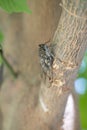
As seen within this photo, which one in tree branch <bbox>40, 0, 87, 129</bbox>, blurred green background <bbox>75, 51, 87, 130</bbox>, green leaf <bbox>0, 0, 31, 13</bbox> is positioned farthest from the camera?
blurred green background <bbox>75, 51, 87, 130</bbox>

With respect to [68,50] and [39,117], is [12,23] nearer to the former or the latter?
[39,117]

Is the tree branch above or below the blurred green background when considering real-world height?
above

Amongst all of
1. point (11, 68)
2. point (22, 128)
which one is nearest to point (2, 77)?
point (11, 68)

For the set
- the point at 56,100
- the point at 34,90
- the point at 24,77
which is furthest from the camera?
the point at 24,77

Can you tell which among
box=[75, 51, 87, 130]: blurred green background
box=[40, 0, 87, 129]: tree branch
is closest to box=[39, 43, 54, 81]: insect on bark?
box=[40, 0, 87, 129]: tree branch

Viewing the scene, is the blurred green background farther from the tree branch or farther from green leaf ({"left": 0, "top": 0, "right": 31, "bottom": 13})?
green leaf ({"left": 0, "top": 0, "right": 31, "bottom": 13})

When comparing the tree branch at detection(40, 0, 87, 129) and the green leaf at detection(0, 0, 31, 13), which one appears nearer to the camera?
the tree branch at detection(40, 0, 87, 129)

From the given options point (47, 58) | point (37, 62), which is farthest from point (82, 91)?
point (47, 58)

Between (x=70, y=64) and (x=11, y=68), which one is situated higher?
(x=70, y=64)
